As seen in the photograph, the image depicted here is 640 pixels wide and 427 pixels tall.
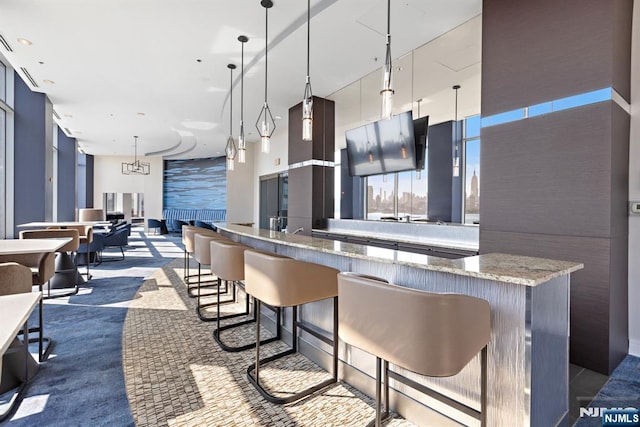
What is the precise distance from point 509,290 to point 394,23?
3.19 m

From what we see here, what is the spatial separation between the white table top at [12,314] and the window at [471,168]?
780cm

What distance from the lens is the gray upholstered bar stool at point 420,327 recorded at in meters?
1.28

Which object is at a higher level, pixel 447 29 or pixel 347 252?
pixel 447 29

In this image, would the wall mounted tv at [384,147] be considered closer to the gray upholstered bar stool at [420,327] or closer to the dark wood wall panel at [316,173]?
the dark wood wall panel at [316,173]

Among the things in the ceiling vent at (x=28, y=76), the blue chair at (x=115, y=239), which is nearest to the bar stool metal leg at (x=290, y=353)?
the ceiling vent at (x=28, y=76)

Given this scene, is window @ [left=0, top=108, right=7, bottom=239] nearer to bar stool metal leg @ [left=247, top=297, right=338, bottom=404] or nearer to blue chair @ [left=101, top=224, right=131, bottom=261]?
blue chair @ [left=101, top=224, right=131, bottom=261]

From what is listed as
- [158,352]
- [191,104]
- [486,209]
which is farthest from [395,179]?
[158,352]

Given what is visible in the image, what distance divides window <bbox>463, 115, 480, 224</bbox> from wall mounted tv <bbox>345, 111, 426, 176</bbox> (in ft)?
12.1

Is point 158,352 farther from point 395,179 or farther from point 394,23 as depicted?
point 395,179

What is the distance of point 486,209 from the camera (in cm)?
295

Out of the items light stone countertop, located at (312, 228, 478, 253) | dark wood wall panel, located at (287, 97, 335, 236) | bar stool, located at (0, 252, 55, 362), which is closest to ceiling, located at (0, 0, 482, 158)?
dark wood wall panel, located at (287, 97, 335, 236)

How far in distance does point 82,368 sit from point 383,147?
4271mm

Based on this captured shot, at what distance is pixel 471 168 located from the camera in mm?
7809

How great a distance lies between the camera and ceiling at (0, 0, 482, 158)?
3.36 metres
